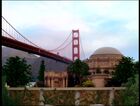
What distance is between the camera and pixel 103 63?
46.7 m

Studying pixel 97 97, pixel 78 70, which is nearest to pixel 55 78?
pixel 78 70

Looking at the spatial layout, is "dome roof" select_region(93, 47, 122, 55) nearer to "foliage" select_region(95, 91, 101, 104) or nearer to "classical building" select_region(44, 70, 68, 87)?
"classical building" select_region(44, 70, 68, 87)

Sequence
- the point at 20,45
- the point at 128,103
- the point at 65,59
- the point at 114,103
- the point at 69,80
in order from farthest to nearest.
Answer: the point at 65,59 < the point at 69,80 < the point at 20,45 < the point at 114,103 < the point at 128,103

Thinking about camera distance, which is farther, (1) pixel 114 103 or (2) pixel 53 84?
(2) pixel 53 84

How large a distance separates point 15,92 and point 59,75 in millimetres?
27158

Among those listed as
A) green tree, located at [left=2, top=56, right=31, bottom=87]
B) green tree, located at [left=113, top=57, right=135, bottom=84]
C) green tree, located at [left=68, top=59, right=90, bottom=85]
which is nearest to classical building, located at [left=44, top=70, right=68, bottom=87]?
green tree, located at [left=68, top=59, right=90, bottom=85]

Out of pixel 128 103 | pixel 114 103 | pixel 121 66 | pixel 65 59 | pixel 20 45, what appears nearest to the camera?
pixel 128 103

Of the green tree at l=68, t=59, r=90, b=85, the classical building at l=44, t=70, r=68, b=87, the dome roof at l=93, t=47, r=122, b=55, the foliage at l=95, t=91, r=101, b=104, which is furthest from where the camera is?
the dome roof at l=93, t=47, r=122, b=55

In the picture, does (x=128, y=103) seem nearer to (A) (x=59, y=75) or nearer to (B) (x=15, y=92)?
(B) (x=15, y=92)

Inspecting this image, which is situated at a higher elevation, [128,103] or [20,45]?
[20,45]

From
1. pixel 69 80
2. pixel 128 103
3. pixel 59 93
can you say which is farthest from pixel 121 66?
pixel 128 103

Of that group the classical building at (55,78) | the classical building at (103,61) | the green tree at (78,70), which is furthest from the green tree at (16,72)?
the classical building at (103,61)

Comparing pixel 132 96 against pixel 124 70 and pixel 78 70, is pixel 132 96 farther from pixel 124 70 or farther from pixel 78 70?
pixel 78 70

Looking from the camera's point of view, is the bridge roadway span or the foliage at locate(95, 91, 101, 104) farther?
the bridge roadway span
